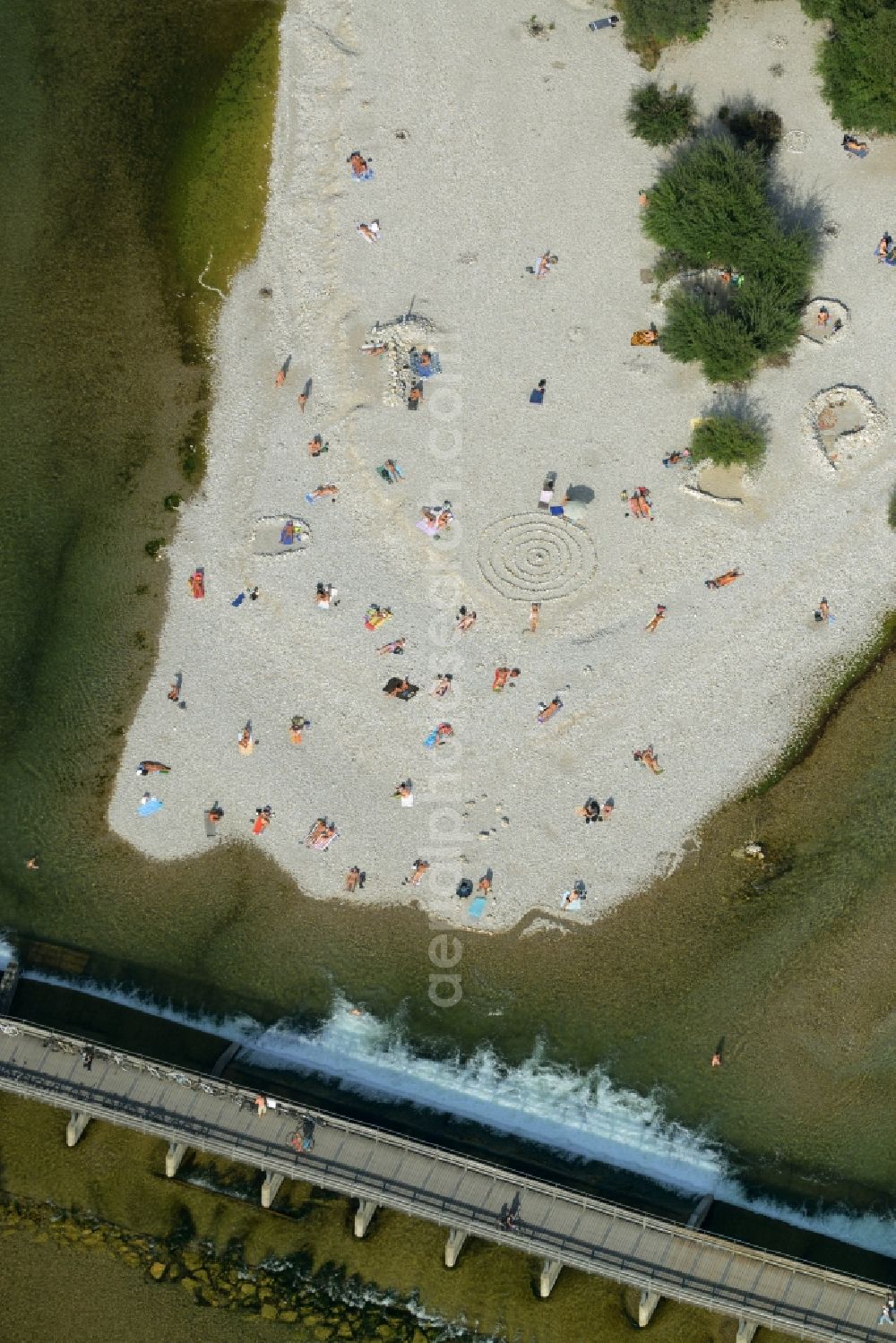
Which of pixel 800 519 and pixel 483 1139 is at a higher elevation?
pixel 800 519

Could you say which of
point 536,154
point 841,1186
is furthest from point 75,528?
point 841,1186

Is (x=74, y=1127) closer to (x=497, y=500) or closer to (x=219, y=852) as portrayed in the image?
(x=219, y=852)

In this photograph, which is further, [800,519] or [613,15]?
[613,15]

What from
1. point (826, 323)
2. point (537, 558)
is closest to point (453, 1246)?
point (537, 558)

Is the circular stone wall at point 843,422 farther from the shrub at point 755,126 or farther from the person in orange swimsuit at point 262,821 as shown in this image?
the person in orange swimsuit at point 262,821

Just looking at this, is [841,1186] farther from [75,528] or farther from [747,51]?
[747,51]

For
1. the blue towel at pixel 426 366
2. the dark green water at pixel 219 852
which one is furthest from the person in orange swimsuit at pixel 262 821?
A: the blue towel at pixel 426 366

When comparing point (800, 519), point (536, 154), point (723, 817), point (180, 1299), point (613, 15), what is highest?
point (613, 15)
